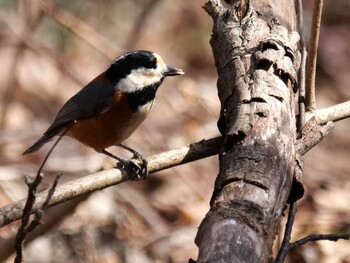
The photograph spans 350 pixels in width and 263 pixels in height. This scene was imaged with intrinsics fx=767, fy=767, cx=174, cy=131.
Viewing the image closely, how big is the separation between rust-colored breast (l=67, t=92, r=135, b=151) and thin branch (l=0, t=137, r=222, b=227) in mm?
997

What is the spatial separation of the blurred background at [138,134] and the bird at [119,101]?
203 mm

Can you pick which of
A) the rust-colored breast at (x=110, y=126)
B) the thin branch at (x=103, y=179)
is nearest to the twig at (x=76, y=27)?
the rust-colored breast at (x=110, y=126)

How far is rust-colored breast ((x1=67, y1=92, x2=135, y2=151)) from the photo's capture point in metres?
3.85

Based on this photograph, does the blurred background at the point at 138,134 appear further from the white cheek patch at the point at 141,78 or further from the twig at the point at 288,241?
the twig at the point at 288,241

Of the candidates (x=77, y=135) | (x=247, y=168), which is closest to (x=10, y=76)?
(x=77, y=135)

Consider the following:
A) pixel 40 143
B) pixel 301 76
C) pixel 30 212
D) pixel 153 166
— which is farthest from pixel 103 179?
pixel 40 143

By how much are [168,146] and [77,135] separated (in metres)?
1.94

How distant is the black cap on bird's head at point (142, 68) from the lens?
3910 mm

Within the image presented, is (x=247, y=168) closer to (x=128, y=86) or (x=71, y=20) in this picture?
(x=128, y=86)

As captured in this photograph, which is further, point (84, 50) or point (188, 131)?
point (84, 50)

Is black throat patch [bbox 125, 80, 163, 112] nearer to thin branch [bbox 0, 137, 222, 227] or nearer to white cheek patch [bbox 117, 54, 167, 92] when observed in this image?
white cheek patch [bbox 117, 54, 167, 92]

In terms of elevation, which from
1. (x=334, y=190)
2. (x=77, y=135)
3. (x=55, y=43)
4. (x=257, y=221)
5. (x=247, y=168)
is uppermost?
(x=55, y=43)

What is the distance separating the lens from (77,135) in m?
4.03

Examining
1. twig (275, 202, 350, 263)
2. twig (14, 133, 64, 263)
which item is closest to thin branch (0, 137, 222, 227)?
twig (14, 133, 64, 263)
